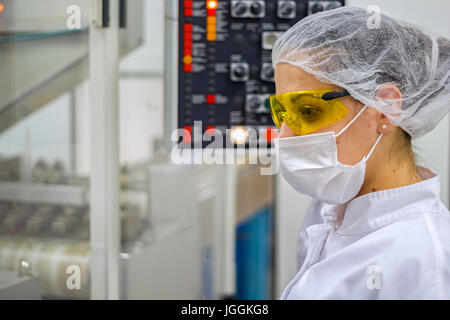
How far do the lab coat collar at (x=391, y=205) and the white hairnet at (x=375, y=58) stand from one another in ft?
0.41

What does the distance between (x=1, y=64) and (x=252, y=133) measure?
2.08ft

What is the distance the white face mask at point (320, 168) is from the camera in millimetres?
900

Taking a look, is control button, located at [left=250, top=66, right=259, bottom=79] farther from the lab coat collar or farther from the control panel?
the lab coat collar

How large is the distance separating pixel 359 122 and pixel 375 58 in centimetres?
12

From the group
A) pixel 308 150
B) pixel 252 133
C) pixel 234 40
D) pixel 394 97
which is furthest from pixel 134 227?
pixel 394 97

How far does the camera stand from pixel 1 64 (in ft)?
3.75

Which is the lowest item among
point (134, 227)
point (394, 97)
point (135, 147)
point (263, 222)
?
point (263, 222)

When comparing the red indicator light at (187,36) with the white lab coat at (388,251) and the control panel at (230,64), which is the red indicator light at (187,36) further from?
the white lab coat at (388,251)

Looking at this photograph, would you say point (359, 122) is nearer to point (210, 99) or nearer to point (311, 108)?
point (311, 108)

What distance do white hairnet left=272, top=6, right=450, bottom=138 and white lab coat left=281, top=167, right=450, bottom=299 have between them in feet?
0.49

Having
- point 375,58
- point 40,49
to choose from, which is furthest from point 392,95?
point 40,49

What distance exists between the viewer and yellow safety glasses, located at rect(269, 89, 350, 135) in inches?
34.7

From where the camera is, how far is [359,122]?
2.96ft

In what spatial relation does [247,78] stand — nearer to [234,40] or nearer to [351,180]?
[234,40]
